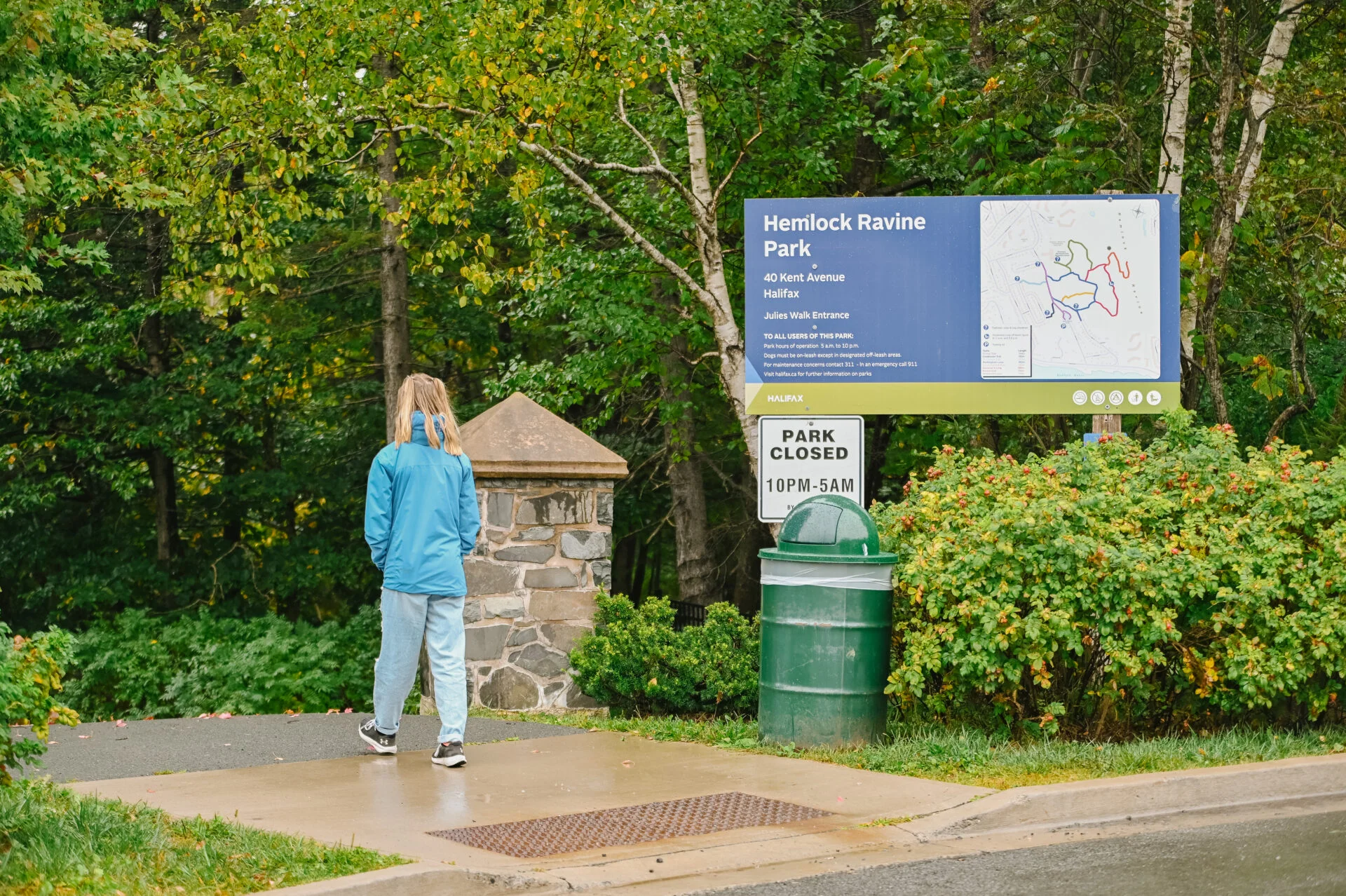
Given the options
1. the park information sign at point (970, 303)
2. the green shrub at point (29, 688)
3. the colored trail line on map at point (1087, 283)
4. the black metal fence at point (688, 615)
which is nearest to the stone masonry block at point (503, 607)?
the park information sign at point (970, 303)

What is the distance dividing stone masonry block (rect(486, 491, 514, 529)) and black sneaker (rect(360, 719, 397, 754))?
2326mm

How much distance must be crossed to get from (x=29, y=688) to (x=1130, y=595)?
203 inches

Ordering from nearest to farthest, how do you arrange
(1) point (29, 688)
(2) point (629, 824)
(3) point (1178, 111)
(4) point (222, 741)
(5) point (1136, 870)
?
(1) point (29, 688) < (5) point (1136, 870) < (2) point (629, 824) < (4) point (222, 741) < (3) point (1178, 111)

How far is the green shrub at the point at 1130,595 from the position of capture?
295 inches

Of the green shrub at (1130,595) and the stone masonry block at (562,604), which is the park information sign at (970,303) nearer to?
the green shrub at (1130,595)

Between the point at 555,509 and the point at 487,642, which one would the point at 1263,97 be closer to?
the point at 555,509

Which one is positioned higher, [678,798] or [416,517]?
[416,517]

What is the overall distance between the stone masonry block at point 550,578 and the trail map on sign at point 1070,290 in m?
3.12

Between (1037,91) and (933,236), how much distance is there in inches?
148

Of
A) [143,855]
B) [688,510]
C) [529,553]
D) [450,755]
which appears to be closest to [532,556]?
[529,553]

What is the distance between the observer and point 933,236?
1010cm

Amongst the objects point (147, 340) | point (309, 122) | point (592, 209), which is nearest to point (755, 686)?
point (309, 122)

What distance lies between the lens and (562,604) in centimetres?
996

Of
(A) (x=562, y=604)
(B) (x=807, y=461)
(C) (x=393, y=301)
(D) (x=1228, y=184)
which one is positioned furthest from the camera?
(C) (x=393, y=301)
